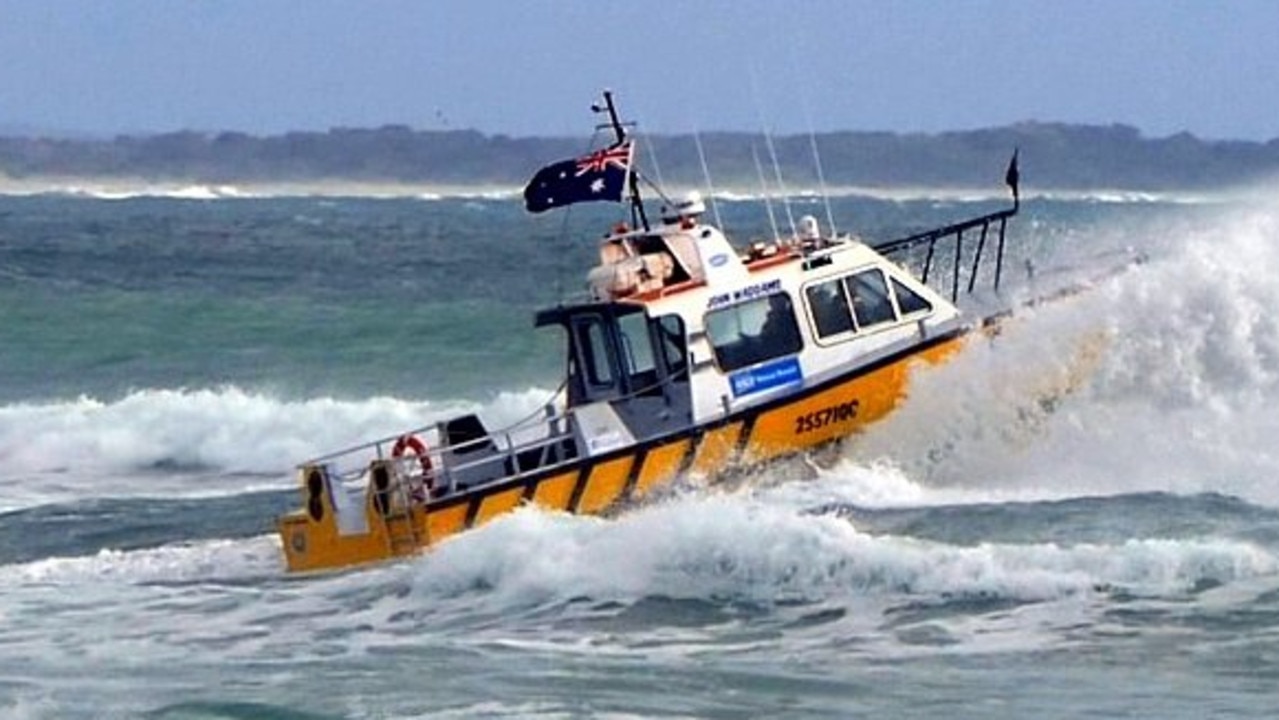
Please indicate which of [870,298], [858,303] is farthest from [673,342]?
[870,298]

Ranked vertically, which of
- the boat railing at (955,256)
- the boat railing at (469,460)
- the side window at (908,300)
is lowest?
the boat railing at (469,460)

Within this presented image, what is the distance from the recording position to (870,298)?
24328mm

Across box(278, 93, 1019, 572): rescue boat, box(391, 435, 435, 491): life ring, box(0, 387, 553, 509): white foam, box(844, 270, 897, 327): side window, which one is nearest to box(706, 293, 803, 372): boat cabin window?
box(278, 93, 1019, 572): rescue boat

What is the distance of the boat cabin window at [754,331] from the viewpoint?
2372cm

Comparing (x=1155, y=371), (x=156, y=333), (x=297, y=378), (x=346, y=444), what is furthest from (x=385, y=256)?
(x=1155, y=371)

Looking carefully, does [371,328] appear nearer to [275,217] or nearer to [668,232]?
[668,232]

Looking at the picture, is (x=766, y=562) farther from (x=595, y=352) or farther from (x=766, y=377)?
(x=595, y=352)

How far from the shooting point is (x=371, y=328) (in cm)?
5091

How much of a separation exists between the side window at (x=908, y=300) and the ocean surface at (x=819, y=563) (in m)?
0.61

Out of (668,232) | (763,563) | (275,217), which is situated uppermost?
(275,217)

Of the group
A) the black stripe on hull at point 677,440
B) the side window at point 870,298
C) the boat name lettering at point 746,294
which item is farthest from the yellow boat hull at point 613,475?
the boat name lettering at point 746,294

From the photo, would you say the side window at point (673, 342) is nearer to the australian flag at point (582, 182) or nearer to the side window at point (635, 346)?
the side window at point (635, 346)

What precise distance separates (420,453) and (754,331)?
2852mm

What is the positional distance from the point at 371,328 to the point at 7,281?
19997 millimetres
